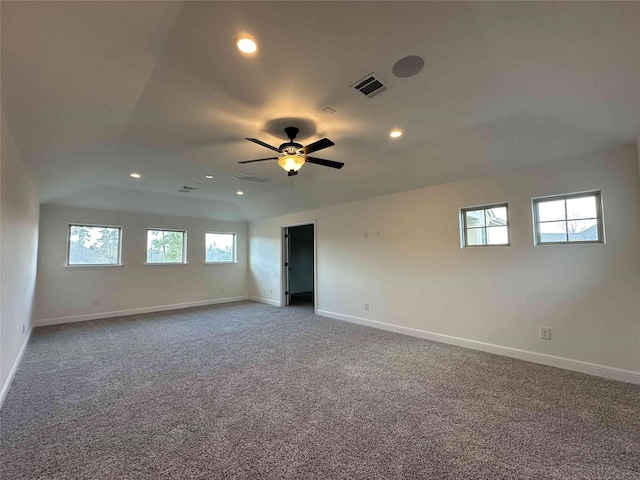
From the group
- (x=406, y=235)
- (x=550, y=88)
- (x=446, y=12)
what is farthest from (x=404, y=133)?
(x=406, y=235)

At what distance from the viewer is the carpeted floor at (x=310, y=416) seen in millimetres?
1716

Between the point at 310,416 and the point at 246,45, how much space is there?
9.22ft

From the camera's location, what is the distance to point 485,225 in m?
3.90

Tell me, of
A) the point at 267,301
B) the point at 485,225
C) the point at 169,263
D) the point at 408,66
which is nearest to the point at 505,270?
the point at 485,225

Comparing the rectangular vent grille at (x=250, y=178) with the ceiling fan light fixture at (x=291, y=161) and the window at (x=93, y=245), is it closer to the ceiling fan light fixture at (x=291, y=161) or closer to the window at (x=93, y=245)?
the ceiling fan light fixture at (x=291, y=161)

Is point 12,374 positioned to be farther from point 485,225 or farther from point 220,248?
point 485,225

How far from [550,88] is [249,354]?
167 inches

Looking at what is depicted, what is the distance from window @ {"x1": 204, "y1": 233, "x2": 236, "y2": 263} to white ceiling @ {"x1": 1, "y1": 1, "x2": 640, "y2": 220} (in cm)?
386

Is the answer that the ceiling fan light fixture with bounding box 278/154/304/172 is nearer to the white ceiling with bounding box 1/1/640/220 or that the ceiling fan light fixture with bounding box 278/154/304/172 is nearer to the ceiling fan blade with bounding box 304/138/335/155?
the ceiling fan blade with bounding box 304/138/335/155

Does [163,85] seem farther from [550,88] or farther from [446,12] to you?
[550,88]

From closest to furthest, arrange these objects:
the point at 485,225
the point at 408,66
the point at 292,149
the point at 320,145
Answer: the point at 408,66 < the point at 320,145 < the point at 292,149 < the point at 485,225

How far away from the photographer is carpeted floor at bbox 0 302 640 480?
1.72 metres

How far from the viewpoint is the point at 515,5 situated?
5.22ft

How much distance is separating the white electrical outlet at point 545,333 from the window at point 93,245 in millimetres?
7710
